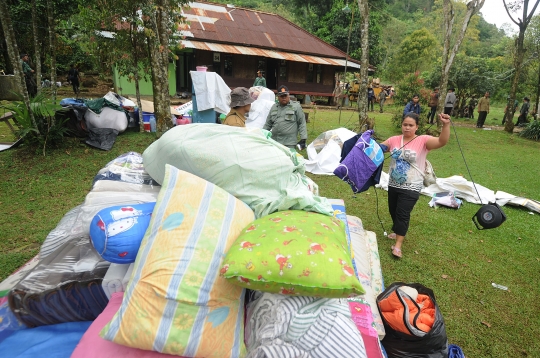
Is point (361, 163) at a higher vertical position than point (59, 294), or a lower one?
higher

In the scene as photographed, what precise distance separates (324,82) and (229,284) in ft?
53.9

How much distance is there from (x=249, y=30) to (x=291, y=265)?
15294 mm

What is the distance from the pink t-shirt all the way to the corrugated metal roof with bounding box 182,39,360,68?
34.9 feet

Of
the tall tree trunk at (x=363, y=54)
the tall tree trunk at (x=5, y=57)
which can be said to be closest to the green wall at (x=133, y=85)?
the tall tree trunk at (x=5, y=57)

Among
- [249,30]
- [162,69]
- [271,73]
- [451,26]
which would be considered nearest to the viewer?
[162,69]

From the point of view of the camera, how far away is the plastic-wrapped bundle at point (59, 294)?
1.51 metres

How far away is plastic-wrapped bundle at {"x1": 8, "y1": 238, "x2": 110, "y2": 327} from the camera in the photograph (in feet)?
4.96

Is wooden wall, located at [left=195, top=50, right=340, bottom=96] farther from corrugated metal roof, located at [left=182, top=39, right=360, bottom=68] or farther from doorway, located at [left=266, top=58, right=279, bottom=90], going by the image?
corrugated metal roof, located at [left=182, top=39, right=360, bottom=68]

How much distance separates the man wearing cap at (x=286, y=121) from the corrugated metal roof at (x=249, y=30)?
9.76m

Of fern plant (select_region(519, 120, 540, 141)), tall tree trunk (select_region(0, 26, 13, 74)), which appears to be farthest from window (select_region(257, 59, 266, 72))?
fern plant (select_region(519, 120, 540, 141))

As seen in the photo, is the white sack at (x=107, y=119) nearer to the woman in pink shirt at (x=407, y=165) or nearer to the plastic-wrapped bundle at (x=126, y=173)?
the plastic-wrapped bundle at (x=126, y=173)

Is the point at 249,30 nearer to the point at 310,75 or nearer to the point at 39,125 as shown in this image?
the point at 310,75

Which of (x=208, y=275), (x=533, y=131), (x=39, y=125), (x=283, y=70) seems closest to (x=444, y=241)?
(x=208, y=275)

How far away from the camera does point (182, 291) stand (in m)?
1.23
